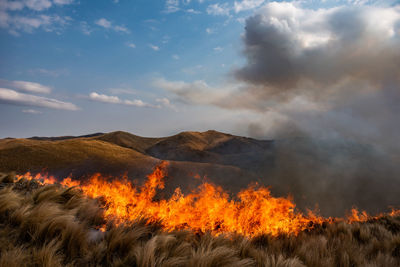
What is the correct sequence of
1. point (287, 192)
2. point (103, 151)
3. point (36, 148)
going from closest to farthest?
point (36, 148)
point (287, 192)
point (103, 151)

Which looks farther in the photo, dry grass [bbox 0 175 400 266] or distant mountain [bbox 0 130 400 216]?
distant mountain [bbox 0 130 400 216]

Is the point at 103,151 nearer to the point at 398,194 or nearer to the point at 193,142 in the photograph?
the point at 398,194

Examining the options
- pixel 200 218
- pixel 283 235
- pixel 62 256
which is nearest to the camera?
pixel 62 256

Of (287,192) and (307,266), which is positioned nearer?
(307,266)

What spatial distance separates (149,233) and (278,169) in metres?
53.7

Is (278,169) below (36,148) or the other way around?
below

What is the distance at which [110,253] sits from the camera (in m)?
3.46

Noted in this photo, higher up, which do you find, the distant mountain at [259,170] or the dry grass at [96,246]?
the dry grass at [96,246]

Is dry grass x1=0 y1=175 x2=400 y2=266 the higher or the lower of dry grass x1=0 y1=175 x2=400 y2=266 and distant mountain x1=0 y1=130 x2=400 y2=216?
the higher

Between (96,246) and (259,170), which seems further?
(259,170)

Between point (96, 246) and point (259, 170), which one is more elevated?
point (96, 246)

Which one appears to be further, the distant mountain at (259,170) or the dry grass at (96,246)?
the distant mountain at (259,170)

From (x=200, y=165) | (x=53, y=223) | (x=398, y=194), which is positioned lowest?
(x=398, y=194)

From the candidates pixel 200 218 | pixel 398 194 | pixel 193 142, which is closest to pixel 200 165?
pixel 200 218
